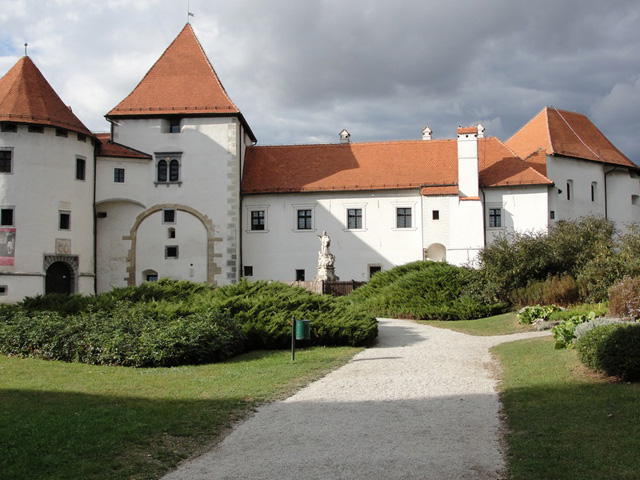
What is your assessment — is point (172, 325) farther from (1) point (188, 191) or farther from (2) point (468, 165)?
(2) point (468, 165)

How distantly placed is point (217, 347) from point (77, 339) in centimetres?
286

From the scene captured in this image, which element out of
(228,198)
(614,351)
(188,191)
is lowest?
(614,351)

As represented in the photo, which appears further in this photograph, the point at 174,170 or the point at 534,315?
the point at 174,170

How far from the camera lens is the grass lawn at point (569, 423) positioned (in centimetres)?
571

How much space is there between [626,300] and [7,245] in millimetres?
25280

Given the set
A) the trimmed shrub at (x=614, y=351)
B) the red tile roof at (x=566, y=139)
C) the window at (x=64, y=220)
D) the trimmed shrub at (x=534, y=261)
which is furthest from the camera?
the red tile roof at (x=566, y=139)

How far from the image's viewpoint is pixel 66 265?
30.9m

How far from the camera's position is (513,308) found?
22406 millimetres

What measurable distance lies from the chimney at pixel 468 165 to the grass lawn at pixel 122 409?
21.6 metres

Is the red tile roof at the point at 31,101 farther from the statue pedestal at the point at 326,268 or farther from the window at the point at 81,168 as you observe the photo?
the statue pedestal at the point at 326,268

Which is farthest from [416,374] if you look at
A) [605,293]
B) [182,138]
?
[182,138]

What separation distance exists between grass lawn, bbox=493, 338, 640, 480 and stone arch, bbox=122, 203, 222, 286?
23.6 m

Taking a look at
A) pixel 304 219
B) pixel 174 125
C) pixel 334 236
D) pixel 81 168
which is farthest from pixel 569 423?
pixel 174 125

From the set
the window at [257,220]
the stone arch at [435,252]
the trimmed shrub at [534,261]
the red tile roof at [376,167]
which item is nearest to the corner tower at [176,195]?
the window at [257,220]
